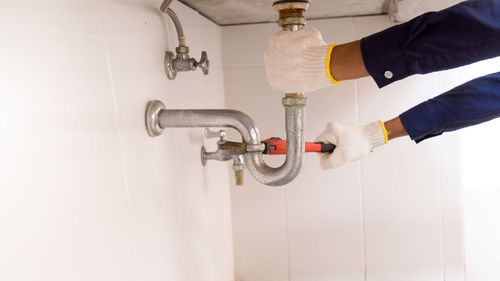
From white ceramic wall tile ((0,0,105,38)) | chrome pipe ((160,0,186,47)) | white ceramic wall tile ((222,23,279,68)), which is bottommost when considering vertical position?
white ceramic wall tile ((0,0,105,38))

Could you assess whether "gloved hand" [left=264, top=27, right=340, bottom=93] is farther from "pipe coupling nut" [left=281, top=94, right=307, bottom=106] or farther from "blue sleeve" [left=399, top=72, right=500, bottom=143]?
"blue sleeve" [left=399, top=72, right=500, bottom=143]

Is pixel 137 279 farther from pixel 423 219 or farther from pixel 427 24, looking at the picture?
pixel 423 219

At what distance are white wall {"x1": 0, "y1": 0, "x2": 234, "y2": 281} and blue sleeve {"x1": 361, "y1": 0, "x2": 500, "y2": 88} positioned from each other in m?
0.34

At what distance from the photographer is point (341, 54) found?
58cm

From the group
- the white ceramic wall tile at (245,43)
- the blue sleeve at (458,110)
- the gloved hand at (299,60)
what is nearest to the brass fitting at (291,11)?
the gloved hand at (299,60)

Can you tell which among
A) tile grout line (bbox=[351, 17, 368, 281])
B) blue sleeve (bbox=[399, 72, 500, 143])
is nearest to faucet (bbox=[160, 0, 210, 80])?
blue sleeve (bbox=[399, 72, 500, 143])

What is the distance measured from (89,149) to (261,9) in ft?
2.41

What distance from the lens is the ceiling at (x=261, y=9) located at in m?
1.04

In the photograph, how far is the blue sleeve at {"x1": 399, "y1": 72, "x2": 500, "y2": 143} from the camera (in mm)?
908

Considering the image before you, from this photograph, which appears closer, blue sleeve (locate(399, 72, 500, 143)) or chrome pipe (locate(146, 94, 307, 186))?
chrome pipe (locate(146, 94, 307, 186))

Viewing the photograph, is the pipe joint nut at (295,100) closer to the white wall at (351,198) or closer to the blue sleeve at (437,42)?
the blue sleeve at (437,42)

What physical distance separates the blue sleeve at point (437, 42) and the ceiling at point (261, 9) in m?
0.53

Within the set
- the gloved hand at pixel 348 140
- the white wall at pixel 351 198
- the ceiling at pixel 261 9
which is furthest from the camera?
the white wall at pixel 351 198

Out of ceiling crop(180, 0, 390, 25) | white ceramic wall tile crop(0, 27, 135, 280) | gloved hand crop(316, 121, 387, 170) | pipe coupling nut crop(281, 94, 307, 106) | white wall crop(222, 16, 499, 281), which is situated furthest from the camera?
white wall crop(222, 16, 499, 281)
